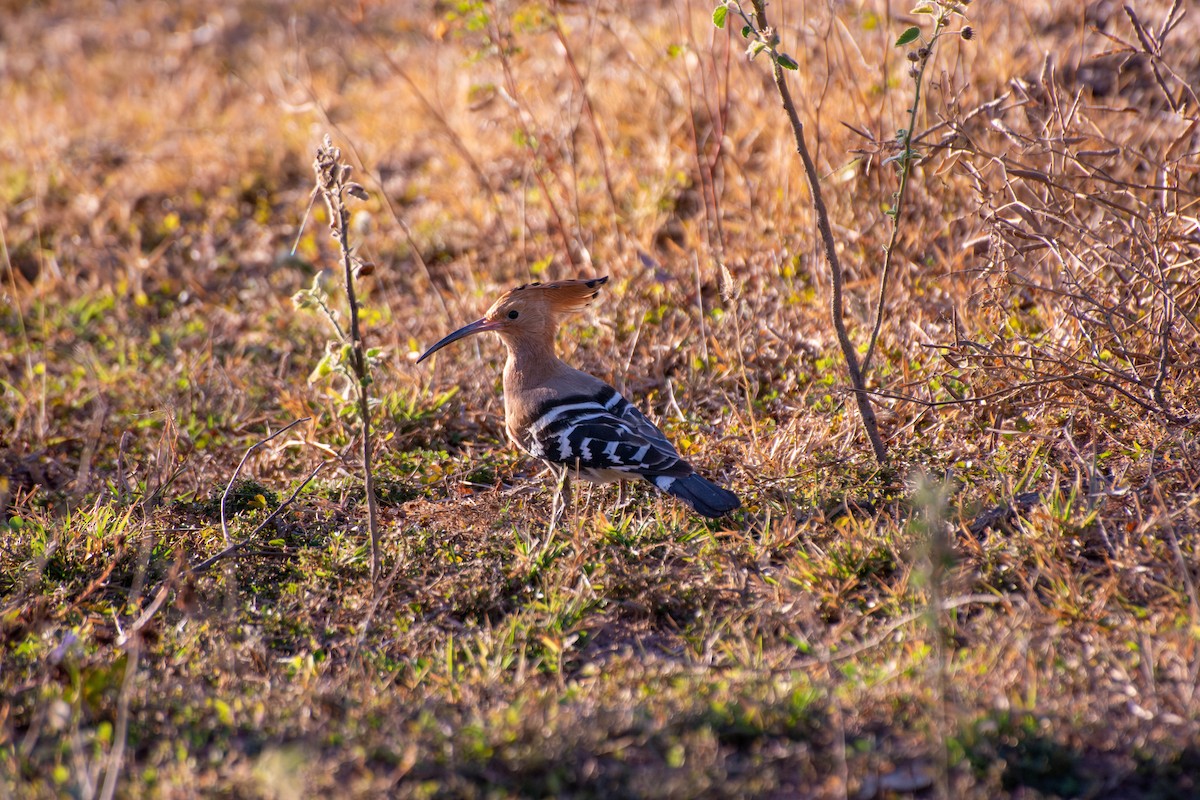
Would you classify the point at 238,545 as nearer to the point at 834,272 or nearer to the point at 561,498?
the point at 561,498

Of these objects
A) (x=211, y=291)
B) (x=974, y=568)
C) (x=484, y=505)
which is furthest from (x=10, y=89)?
(x=974, y=568)

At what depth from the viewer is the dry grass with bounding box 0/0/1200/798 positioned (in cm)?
240

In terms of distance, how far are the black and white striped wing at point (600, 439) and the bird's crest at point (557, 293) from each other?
0.45 metres

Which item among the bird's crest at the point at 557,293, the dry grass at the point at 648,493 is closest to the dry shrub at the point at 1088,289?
the dry grass at the point at 648,493

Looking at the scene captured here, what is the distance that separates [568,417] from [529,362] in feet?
1.59

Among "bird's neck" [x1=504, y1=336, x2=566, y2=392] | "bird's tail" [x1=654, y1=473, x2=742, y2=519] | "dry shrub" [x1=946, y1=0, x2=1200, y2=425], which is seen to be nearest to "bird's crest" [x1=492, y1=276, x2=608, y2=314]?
"bird's neck" [x1=504, y1=336, x2=566, y2=392]

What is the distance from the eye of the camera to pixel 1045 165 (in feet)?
14.6

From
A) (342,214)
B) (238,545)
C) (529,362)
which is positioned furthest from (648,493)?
(342,214)

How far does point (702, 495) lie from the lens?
11.3ft

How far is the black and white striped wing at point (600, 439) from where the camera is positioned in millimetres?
3545

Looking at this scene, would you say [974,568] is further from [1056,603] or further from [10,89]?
[10,89]

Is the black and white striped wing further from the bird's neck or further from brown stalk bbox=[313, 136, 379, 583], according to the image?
brown stalk bbox=[313, 136, 379, 583]

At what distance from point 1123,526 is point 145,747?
265 cm

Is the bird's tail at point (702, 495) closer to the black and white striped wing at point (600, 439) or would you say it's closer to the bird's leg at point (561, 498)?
the black and white striped wing at point (600, 439)
